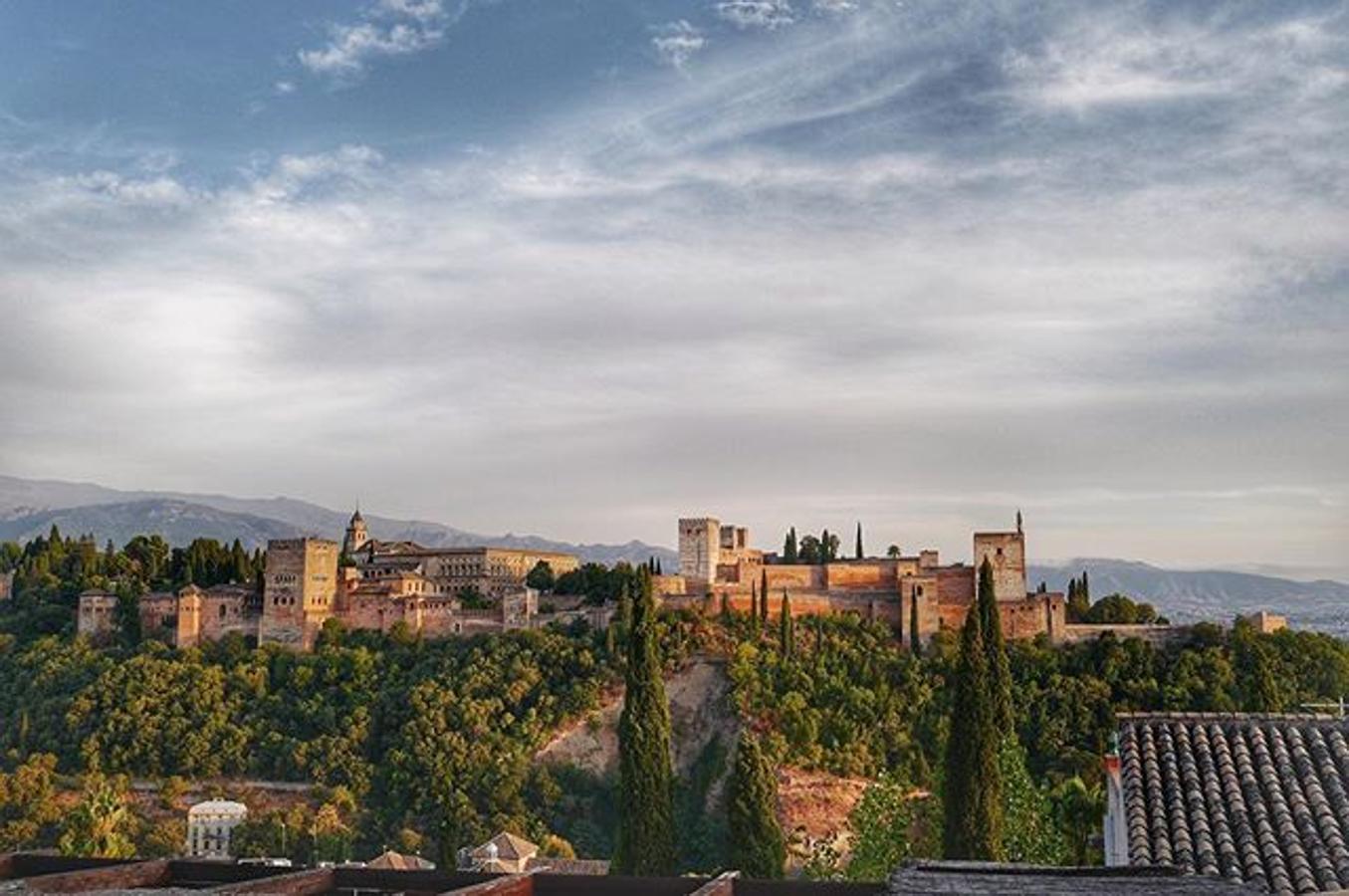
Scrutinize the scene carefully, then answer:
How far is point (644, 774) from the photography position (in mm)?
26672

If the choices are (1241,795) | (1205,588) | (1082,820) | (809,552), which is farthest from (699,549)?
(1205,588)

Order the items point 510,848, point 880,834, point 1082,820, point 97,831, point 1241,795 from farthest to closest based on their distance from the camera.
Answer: point 510,848 → point 97,831 → point 880,834 → point 1082,820 → point 1241,795

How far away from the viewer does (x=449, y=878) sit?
8.43 meters

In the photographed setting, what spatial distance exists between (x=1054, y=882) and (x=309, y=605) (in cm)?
4615

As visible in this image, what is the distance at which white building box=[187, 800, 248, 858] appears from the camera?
125 ft

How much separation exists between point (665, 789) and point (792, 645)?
19042mm

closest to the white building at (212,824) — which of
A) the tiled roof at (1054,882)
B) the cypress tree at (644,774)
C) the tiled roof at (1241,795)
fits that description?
the cypress tree at (644,774)

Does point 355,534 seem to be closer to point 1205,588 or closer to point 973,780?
point 973,780

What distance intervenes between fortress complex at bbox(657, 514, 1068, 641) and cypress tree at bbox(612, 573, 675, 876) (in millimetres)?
19707

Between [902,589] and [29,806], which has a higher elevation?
[902,589]

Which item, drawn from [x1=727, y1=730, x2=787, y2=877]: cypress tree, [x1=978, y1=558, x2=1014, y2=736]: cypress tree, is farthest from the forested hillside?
[x1=727, y1=730, x2=787, y2=877]: cypress tree

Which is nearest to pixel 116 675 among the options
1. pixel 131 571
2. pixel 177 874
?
pixel 131 571

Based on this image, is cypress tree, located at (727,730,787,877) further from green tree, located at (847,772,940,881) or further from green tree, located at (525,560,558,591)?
green tree, located at (525,560,558,591)

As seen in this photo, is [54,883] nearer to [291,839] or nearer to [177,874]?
[177,874]
